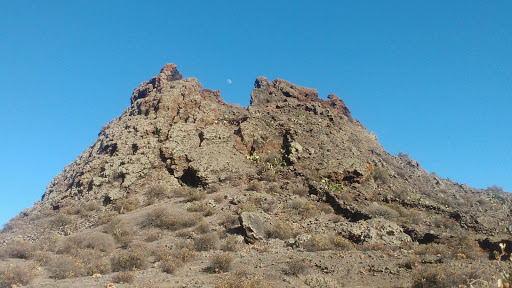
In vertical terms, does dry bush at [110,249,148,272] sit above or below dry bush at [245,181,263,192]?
below

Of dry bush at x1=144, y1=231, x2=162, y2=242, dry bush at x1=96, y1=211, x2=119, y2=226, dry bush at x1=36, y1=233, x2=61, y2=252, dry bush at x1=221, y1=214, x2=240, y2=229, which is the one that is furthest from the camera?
dry bush at x1=96, y1=211, x2=119, y2=226

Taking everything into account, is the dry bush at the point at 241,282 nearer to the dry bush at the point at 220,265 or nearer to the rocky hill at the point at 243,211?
the rocky hill at the point at 243,211

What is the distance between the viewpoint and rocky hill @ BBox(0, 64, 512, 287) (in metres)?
11.2

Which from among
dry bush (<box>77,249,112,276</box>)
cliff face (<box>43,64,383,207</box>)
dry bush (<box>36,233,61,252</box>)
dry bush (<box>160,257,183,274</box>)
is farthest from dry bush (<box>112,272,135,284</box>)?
cliff face (<box>43,64,383,207</box>)

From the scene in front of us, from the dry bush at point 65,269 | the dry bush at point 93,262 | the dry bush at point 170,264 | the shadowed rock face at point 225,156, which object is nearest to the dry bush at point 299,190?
the shadowed rock face at point 225,156

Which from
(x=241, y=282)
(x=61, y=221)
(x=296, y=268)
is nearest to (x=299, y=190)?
(x=296, y=268)

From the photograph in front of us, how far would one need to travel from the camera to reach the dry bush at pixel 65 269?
37.1 ft

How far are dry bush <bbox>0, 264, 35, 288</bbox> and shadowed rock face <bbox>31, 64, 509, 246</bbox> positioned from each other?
11.5m

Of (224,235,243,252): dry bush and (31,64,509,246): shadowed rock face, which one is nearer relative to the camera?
(224,235,243,252): dry bush

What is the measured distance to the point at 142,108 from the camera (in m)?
30.1

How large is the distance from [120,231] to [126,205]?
4.57 meters

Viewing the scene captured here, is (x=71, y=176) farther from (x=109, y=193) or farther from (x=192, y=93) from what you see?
(x=192, y=93)

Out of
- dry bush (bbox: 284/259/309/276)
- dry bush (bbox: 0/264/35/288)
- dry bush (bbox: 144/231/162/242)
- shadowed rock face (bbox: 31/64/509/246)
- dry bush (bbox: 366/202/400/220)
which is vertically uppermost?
shadowed rock face (bbox: 31/64/509/246)

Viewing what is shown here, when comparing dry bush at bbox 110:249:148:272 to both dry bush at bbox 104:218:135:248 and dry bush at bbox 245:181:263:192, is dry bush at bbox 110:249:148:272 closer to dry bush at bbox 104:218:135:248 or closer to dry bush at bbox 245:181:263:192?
dry bush at bbox 104:218:135:248
